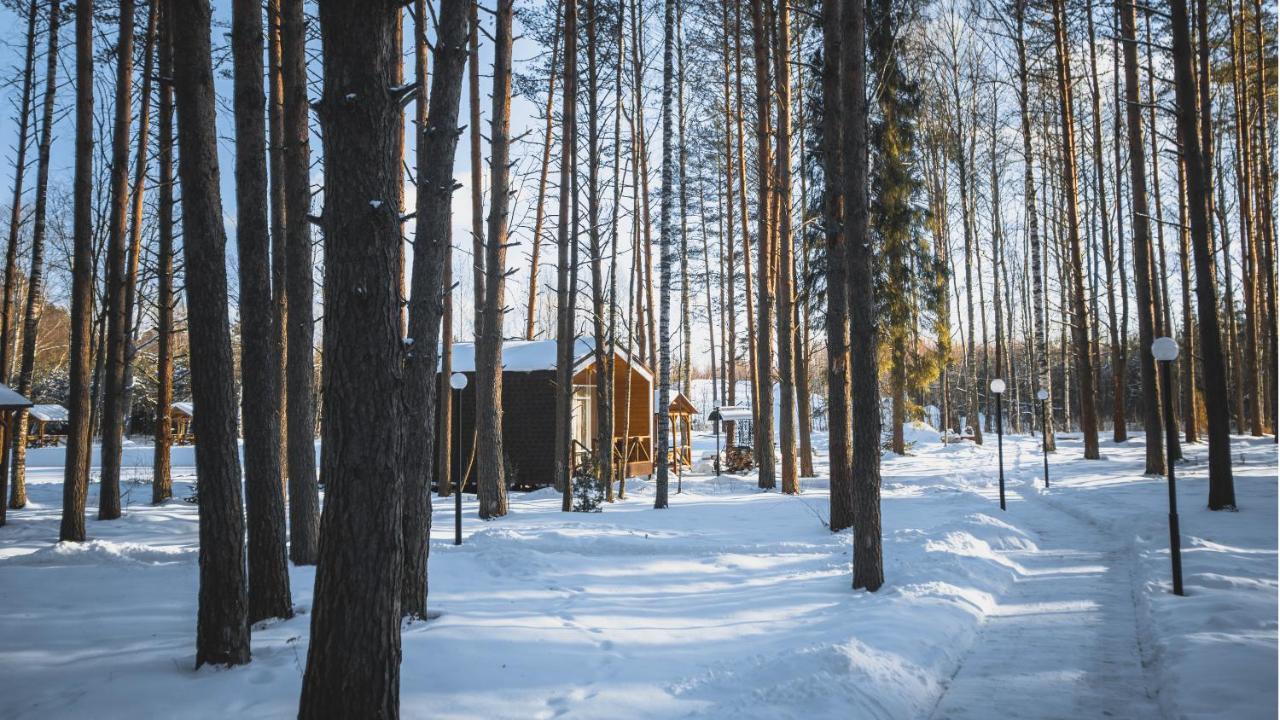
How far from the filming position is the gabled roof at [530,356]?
15867 mm

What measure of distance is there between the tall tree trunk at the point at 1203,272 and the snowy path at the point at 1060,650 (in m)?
2.64

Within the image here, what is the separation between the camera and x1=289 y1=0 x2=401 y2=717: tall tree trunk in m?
2.76

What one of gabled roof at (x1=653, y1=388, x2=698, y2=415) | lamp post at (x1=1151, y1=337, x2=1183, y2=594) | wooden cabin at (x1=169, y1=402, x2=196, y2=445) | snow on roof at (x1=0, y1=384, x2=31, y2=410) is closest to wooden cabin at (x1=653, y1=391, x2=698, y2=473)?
gabled roof at (x1=653, y1=388, x2=698, y2=415)

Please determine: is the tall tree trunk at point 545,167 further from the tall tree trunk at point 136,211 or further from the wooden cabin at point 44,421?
the wooden cabin at point 44,421

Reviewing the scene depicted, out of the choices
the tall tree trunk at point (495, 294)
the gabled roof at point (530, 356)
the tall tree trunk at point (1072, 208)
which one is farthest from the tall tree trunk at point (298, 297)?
the tall tree trunk at point (1072, 208)

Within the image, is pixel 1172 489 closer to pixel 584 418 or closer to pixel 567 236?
pixel 567 236

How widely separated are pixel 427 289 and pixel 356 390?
2.08 meters

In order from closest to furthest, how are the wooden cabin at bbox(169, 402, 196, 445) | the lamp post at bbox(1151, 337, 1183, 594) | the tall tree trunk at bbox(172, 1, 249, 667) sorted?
the tall tree trunk at bbox(172, 1, 249, 667)
the lamp post at bbox(1151, 337, 1183, 594)
the wooden cabin at bbox(169, 402, 196, 445)

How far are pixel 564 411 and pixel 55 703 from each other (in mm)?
8554

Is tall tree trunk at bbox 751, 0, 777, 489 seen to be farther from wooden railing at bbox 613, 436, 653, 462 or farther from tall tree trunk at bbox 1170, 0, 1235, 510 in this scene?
wooden railing at bbox 613, 436, 653, 462

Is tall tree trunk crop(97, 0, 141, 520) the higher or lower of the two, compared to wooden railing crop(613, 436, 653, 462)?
higher

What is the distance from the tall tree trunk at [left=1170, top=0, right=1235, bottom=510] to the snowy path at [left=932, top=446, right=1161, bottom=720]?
2639 millimetres

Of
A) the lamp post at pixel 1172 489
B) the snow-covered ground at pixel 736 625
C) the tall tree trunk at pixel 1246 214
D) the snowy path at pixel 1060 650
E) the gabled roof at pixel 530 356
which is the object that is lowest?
the snowy path at pixel 1060 650

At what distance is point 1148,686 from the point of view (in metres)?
3.62
